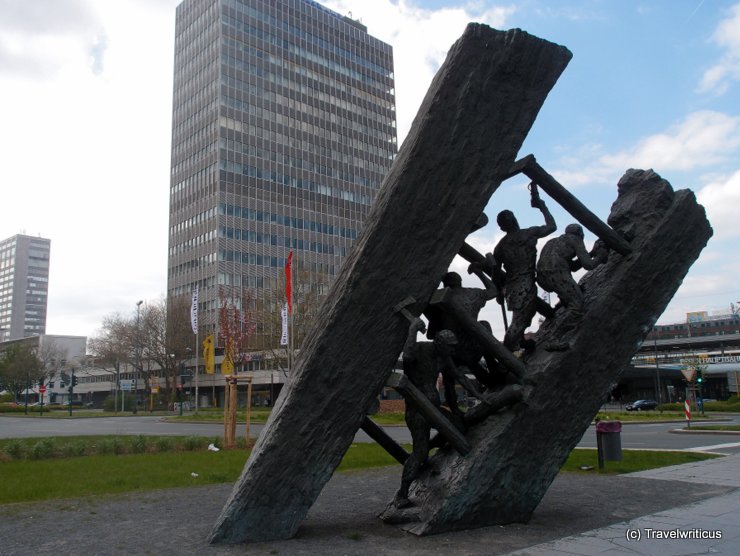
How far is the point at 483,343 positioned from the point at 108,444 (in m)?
13.3

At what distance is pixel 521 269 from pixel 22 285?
602 feet

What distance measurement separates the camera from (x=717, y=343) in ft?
223

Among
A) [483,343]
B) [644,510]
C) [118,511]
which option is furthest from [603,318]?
[118,511]

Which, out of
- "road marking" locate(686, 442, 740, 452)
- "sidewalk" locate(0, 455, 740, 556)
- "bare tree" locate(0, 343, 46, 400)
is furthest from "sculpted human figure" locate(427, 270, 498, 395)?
"bare tree" locate(0, 343, 46, 400)

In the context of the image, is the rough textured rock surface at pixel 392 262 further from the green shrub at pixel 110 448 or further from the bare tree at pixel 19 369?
the bare tree at pixel 19 369

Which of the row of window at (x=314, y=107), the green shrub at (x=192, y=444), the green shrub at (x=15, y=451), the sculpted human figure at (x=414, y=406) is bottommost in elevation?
the green shrub at (x=192, y=444)

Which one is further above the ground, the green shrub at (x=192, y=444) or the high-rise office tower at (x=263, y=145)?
the high-rise office tower at (x=263, y=145)

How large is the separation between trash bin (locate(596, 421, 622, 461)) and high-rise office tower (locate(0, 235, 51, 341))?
585ft

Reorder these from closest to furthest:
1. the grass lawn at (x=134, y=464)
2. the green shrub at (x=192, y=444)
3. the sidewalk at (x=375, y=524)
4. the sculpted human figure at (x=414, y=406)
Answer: the sidewalk at (x=375, y=524) → the sculpted human figure at (x=414, y=406) → the grass lawn at (x=134, y=464) → the green shrub at (x=192, y=444)

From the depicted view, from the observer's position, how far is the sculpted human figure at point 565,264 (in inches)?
275

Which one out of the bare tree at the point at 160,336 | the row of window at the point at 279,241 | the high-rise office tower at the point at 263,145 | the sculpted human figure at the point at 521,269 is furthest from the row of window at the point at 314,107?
the sculpted human figure at the point at 521,269

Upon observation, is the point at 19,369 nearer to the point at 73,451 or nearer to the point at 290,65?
the point at 290,65

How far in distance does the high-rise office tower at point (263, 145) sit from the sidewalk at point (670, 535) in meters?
59.4

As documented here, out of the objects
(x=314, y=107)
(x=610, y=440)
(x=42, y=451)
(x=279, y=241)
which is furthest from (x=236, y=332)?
(x=314, y=107)
